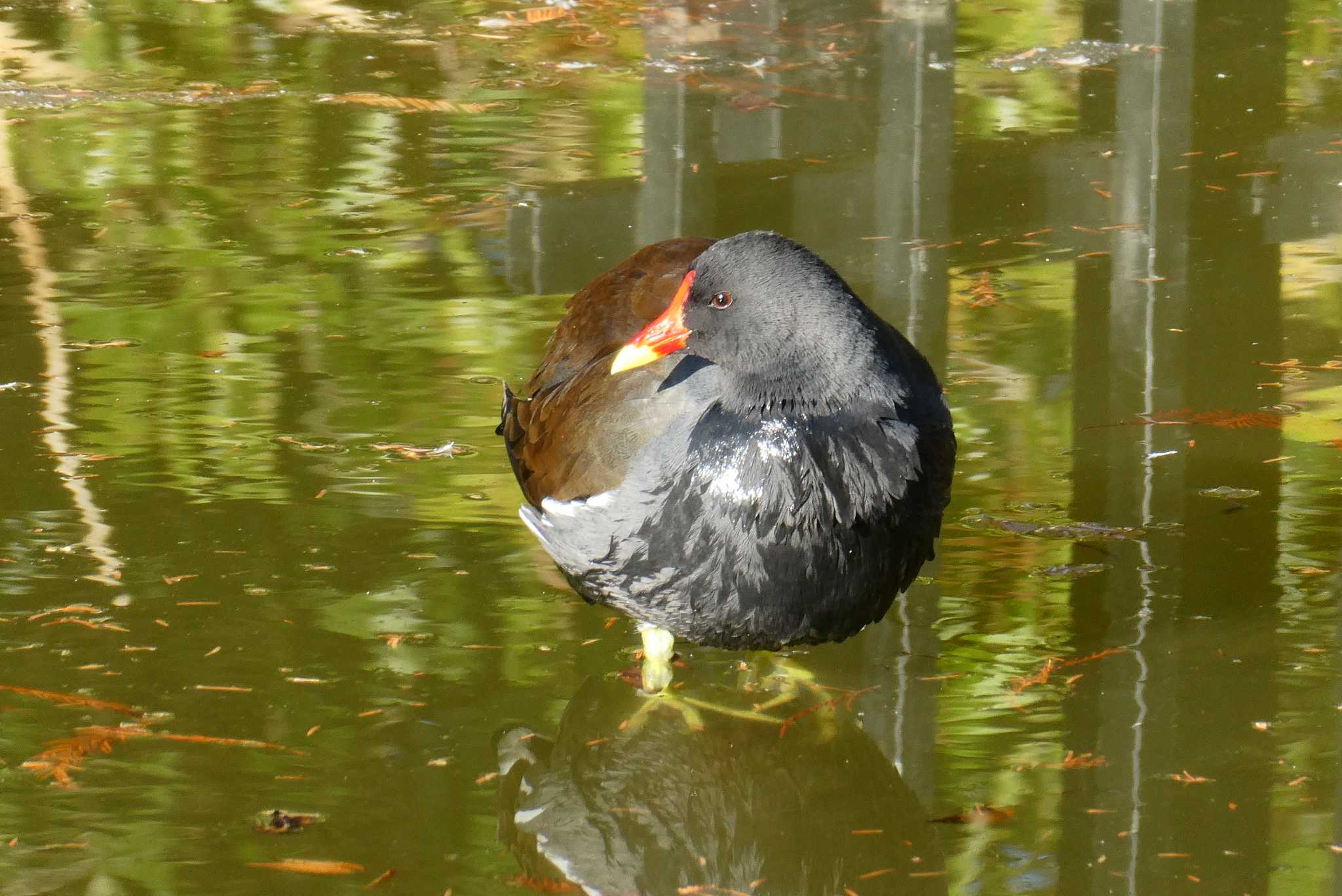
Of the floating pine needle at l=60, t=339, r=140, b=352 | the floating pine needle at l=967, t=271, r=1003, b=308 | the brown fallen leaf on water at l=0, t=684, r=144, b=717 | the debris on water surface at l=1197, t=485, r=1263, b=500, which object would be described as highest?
the floating pine needle at l=967, t=271, r=1003, b=308

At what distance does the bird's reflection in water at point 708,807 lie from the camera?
322cm

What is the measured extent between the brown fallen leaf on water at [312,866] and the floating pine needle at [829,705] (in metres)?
1.05

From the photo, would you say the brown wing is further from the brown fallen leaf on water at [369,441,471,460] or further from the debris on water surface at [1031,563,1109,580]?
the debris on water surface at [1031,563,1109,580]

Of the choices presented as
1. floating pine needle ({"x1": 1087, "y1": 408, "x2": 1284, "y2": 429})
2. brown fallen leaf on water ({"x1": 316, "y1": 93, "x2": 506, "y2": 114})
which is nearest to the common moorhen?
floating pine needle ({"x1": 1087, "y1": 408, "x2": 1284, "y2": 429})

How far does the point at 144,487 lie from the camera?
491 cm

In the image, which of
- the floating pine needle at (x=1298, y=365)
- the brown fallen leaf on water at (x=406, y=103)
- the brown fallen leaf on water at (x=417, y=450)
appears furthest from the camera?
the brown fallen leaf on water at (x=406, y=103)

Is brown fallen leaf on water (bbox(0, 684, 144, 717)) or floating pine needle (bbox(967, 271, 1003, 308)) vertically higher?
floating pine needle (bbox(967, 271, 1003, 308))

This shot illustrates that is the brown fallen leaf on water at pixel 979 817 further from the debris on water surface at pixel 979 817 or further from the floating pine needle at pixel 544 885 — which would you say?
the floating pine needle at pixel 544 885

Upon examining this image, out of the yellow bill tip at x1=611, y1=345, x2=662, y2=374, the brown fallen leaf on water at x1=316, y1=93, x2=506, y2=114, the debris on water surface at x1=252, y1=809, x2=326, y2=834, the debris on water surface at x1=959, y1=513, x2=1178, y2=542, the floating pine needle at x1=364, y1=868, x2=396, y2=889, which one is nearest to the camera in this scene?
the floating pine needle at x1=364, y1=868, x2=396, y2=889

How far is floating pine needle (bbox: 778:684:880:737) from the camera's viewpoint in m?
3.82

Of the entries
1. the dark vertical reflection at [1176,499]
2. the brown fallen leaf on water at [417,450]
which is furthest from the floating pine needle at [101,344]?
the dark vertical reflection at [1176,499]

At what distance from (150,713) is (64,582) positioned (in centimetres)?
73

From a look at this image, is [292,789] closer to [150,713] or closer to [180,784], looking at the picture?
[180,784]

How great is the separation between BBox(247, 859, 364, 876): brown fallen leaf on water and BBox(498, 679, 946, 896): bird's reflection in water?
32 centimetres
